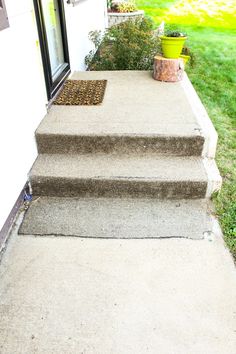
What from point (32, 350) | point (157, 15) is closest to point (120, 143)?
point (32, 350)

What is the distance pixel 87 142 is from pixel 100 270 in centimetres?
115

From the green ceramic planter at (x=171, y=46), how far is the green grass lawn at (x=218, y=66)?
807mm

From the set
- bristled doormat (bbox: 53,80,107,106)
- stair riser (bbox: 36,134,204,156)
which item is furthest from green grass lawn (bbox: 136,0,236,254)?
bristled doormat (bbox: 53,80,107,106)

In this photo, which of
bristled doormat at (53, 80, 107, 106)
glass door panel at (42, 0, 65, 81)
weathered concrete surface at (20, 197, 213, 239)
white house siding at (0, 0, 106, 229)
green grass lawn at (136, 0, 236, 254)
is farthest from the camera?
glass door panel at (42, 0, 65, 81)

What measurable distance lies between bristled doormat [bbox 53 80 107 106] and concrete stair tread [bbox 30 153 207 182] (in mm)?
776

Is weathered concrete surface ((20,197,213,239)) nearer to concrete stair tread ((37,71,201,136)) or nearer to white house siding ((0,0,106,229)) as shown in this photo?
white house siding ((0,0,106,229))

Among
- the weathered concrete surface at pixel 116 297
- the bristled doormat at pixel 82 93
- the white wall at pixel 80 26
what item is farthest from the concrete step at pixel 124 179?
the white wall at pixel 80 26

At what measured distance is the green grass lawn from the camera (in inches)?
105

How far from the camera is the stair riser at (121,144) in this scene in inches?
107

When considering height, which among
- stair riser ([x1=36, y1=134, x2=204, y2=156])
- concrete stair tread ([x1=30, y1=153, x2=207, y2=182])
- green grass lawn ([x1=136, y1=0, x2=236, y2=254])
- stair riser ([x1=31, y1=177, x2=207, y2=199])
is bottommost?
green grass lawn ([x1=136, y1=0, x2=236, y2=254])

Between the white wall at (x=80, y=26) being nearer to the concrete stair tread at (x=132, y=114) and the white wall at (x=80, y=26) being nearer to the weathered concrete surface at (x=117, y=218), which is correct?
the concrete stair tread at (x=132, y=114)

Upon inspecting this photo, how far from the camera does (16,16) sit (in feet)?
7.66

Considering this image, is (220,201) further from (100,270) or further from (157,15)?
(157,15)

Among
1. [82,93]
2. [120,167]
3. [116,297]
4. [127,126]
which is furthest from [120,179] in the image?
[82,93]
